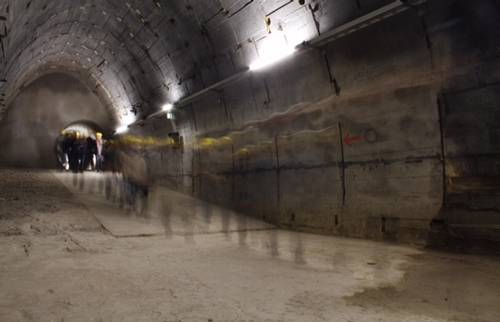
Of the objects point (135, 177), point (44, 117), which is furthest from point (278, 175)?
point (44, 117)

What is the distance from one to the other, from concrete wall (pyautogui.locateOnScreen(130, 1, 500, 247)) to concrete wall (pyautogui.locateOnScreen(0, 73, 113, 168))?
14.7 m

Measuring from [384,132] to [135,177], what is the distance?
12632mm

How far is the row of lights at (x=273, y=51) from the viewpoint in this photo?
817cm

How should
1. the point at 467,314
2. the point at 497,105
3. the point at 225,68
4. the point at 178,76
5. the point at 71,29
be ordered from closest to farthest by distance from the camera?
the point at 467,314 < the point at 497,105 < the point at 225,68 < the point at 178,76 < the point at 71,29

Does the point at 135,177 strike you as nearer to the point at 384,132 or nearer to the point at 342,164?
the point at 342,164

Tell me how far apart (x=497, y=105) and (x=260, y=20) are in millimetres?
5286

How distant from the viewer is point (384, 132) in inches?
262

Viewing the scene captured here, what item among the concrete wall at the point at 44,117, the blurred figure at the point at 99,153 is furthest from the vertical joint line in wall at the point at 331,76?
the concrete wall at the point at 44,117

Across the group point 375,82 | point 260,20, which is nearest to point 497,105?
point 375,82

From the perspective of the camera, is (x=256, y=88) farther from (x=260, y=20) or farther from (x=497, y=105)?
(x=497, y=105)

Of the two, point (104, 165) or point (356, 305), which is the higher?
point (104, 165)

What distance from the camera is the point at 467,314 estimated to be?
3178mm

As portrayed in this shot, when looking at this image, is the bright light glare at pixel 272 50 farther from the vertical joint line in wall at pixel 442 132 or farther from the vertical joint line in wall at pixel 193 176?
the vertical joint line in wall at pixel 193 176

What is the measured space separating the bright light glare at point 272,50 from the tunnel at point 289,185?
0.15ft
